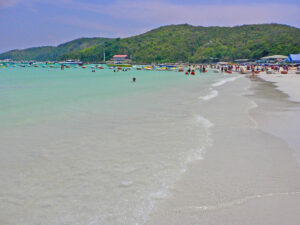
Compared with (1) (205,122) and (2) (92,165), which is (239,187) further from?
(1) (205,122)

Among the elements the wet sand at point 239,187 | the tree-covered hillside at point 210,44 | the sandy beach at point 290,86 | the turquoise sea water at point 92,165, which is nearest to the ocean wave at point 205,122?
the turquoise sea water at point 92,165

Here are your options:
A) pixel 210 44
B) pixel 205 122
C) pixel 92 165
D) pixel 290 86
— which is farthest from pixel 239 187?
pixel 210 44

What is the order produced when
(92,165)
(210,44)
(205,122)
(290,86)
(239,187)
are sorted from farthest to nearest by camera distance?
(210,44)
(290,86)
(205,122)
(92,165)
(239,187)

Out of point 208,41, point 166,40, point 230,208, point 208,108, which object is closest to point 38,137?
point 230,208

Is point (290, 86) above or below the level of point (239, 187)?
above

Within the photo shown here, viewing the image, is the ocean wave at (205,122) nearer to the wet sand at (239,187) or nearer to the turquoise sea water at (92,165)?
the turquoise sea water at (92,165)

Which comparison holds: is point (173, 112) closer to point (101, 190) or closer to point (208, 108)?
point (208, 108)

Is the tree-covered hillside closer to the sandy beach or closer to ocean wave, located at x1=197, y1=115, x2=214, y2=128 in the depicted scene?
the sandy beach

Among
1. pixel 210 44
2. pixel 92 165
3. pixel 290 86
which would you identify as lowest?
pixel 92 165

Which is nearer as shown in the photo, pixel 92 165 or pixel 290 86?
pixel 92 165

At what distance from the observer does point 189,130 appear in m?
9.28

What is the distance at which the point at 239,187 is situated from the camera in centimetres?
491

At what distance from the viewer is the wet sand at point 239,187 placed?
157 inches

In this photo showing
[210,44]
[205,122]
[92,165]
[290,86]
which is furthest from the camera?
[210,44]
